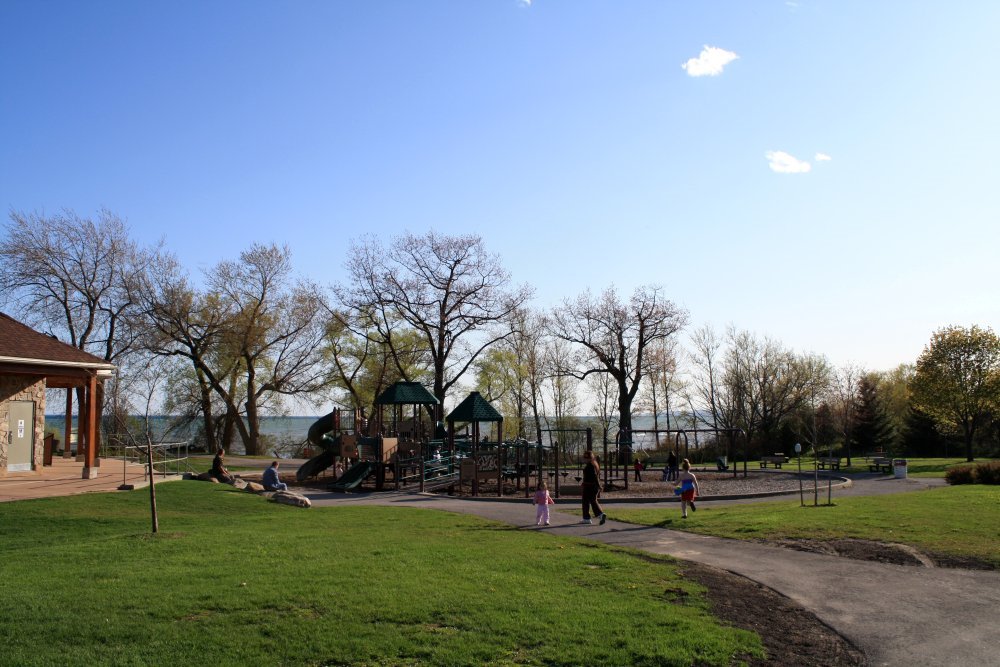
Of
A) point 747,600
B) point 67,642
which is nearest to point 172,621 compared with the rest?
point 67,642

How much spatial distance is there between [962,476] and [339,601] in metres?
27.1

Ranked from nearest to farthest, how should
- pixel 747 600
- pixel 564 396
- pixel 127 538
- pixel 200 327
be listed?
pixel 747 600 < pixel 127 538 < pixel 200 327 < pixel 564 396

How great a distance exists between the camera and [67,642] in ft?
22.5

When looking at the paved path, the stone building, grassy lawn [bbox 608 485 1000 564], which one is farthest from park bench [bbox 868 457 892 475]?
the stone building

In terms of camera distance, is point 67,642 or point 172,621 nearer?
point 67,642

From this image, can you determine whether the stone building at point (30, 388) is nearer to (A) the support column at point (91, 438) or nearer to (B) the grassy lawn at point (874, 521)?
(A) the support column at point (91, 438)

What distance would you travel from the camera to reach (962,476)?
2745 cm

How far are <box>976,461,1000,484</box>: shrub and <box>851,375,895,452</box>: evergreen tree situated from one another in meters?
27.5

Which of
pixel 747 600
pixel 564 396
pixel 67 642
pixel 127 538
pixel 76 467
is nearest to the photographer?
pixel 67 642

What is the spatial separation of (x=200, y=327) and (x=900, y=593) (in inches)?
1695

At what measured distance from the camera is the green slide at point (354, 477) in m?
26.4

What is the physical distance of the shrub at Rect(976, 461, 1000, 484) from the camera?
26594mm

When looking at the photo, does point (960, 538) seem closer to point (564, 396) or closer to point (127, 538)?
point (127, 538)

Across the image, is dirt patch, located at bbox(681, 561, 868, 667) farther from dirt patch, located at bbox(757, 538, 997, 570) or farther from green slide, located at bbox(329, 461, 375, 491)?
green slide, located at bbox(329, 461, 375, 491)
